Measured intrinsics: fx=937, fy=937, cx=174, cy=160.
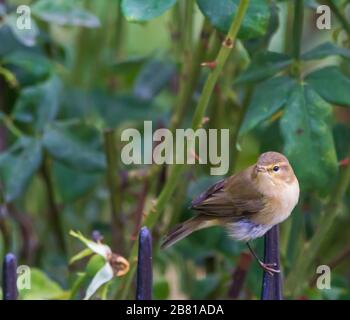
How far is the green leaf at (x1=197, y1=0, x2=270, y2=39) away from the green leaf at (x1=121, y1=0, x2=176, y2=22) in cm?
8

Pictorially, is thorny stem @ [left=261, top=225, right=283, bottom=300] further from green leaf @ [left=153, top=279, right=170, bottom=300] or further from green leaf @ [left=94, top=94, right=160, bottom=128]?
green leaf @ [left=94, top=94, right=160, bottom=128]

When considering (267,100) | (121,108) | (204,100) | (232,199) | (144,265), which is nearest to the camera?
(144,265)

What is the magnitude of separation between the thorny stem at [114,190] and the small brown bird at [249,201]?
0.47m

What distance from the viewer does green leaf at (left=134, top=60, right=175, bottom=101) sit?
7.28 feet

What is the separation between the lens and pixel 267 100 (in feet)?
5.50

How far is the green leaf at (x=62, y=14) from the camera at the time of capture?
2006 millimetres

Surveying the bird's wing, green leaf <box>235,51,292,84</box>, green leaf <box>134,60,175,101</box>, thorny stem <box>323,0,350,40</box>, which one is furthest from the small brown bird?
green leaf <box>134,60,175,101</box>

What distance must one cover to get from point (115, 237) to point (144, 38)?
956 mm

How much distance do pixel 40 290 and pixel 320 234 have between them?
537mm

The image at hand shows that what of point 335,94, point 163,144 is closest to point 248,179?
point 335,94

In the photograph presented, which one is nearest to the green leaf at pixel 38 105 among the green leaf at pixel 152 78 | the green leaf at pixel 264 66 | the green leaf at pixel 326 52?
the green leaf at pixel 152 78

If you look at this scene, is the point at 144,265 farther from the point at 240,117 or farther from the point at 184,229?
the point at 240,117

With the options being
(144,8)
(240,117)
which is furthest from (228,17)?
(240,117)

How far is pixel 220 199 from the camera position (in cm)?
157
